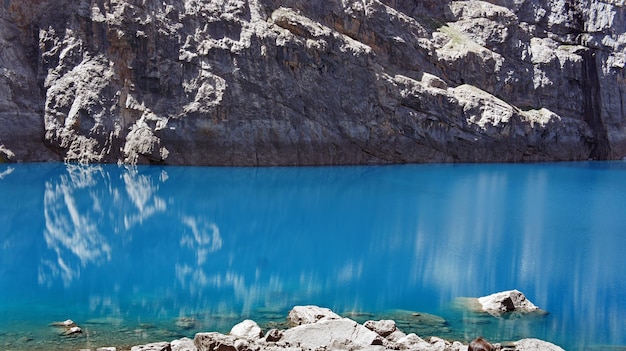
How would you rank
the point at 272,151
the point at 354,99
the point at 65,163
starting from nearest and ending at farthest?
the point at 65,163 → the point at 272,151 → the point at 354,99

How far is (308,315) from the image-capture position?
15461mm

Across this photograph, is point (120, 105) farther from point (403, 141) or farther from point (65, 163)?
point (403, 141)

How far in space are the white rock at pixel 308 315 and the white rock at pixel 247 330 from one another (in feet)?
4.51

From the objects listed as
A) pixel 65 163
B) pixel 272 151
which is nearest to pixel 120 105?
pixel 65 163

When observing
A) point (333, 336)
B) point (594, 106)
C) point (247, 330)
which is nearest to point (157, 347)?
point (247, 330)

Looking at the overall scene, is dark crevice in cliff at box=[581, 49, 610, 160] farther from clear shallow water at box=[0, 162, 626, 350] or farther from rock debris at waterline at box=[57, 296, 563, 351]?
rock debris at waterline at box=[57, 296, 563, 351]

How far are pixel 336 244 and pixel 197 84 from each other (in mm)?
30372

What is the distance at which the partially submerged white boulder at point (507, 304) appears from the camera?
1722 centimetres

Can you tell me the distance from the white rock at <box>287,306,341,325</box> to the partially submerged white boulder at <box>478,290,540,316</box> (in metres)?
4.30

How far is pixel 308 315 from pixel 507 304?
17.7 ft

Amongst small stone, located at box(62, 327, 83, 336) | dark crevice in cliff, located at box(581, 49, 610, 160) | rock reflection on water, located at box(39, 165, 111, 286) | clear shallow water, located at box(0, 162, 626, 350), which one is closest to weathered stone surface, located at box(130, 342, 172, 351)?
clear shallow water, located at box(0, 162, 626, 350)

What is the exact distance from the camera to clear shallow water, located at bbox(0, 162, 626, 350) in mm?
16062

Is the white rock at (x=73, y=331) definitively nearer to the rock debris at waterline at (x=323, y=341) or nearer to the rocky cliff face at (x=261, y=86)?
the rock debris at waterline at (x=323, y=341)

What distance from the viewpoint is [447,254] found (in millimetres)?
23547
